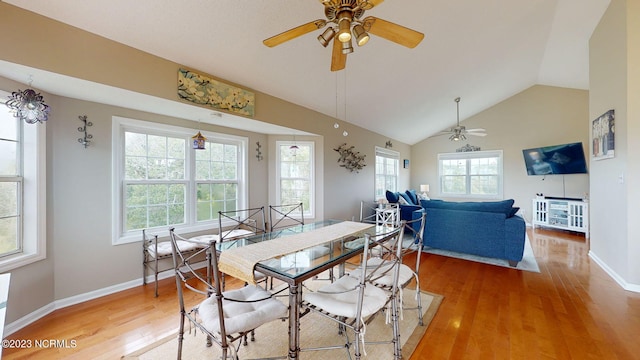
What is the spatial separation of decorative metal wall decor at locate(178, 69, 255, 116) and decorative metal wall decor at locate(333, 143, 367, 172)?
82.3 inches

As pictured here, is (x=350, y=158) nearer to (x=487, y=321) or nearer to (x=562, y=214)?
(x=487, y=321)

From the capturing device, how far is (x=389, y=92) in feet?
13.8

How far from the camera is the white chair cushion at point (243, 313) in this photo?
1.39 metres

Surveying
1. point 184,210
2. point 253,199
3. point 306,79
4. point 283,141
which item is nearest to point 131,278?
point 184,210

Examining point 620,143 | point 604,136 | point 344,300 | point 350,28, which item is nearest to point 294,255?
point 344,300

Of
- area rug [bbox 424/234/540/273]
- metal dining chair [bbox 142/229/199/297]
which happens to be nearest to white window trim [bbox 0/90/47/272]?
metal dining chair [bbox 142/229/199/297]

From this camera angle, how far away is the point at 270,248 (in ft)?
6.19

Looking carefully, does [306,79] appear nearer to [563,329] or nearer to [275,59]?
[275,59]

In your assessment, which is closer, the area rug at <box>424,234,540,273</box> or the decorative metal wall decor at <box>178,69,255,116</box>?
the decorative metal wall decor at <box>178,69,255,116</box>

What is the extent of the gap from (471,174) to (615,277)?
459 cm

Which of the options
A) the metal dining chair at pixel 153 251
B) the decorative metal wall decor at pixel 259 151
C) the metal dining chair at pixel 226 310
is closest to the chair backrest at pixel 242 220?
the metal dining chair at pixel 153 251

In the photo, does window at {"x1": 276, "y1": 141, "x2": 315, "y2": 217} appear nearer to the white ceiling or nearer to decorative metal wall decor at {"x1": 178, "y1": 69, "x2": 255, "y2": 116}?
the white ceiling

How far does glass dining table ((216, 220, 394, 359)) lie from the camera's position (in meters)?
1.42

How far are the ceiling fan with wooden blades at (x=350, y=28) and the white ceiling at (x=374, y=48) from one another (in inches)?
29.0
